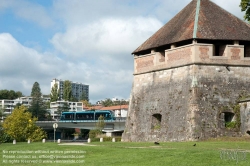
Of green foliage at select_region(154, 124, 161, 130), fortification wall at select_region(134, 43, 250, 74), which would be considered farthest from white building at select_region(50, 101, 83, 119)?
fortification wall at select_region(134, 43, 250, 74)

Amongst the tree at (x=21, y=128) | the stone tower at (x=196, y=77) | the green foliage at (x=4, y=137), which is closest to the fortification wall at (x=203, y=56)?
the stone tower at (x=196, y=77)

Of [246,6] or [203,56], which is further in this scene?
[203,56]

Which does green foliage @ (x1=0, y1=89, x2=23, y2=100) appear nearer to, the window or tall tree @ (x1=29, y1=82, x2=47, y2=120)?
tall tree @ (x1=29, y1=82, x2=47, y2=120)

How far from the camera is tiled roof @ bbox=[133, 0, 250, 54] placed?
29828 millimetres

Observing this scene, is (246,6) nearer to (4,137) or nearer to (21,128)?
(4,137)

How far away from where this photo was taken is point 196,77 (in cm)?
2930

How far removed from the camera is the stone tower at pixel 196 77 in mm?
28547

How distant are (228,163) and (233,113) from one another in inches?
594

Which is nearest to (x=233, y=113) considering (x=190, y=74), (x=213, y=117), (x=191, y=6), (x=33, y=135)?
(x=213, y=117)

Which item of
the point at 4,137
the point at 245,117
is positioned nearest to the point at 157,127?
the point at 245,117

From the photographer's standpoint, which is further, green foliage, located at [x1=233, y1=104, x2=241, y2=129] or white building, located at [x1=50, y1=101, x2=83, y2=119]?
white building, located at [x1=50, y1=101, x2=83, y2=119]

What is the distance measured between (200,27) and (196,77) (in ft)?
12.2

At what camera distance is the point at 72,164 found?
56.9 ft

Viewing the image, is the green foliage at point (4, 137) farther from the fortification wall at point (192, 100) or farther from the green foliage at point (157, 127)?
the green foliage at point (157, 127)
